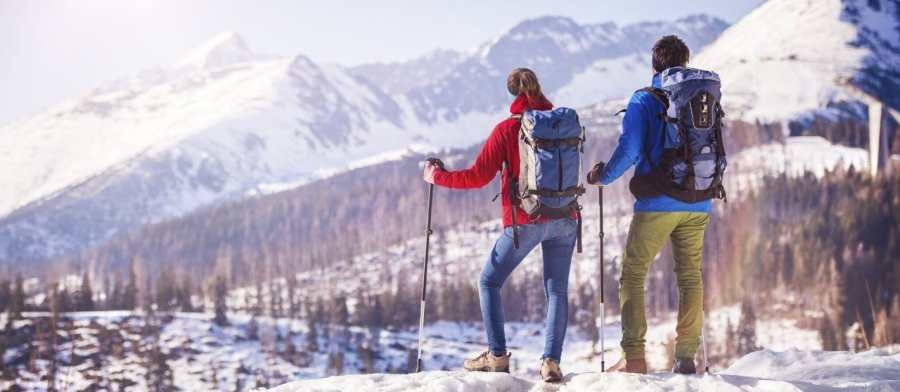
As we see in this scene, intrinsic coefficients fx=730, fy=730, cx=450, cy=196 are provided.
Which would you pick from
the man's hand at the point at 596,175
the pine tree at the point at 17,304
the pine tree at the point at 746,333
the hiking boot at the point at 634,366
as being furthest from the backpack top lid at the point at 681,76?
the pine tree at the point at 17,304

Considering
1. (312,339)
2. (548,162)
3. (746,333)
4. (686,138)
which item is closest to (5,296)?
(312,339)

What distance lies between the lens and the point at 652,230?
8.98 m

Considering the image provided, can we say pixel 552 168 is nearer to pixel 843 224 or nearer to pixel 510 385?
pixel 510 385

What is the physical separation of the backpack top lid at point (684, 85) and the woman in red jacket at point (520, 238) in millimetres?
1451

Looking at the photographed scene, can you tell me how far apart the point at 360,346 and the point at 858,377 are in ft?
518

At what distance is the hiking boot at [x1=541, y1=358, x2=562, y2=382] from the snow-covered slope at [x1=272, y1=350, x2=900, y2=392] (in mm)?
89

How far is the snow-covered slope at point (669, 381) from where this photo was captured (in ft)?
27.3

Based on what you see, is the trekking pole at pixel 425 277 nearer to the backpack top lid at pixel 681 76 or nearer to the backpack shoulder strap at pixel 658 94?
the backpack shoulder strap at pixel 658 94

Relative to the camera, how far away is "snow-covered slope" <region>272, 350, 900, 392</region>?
833 centimetres

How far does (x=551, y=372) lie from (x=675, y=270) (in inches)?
82.8

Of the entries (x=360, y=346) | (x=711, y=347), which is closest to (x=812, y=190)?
(x=711, y=347)

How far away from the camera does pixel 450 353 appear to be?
157375 millimetres

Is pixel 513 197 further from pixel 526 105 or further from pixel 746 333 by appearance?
pixel 746 333

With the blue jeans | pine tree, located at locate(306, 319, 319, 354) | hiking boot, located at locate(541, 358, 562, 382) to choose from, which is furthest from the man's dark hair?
pine tree, located at locate(306, 319, 319, 354)
